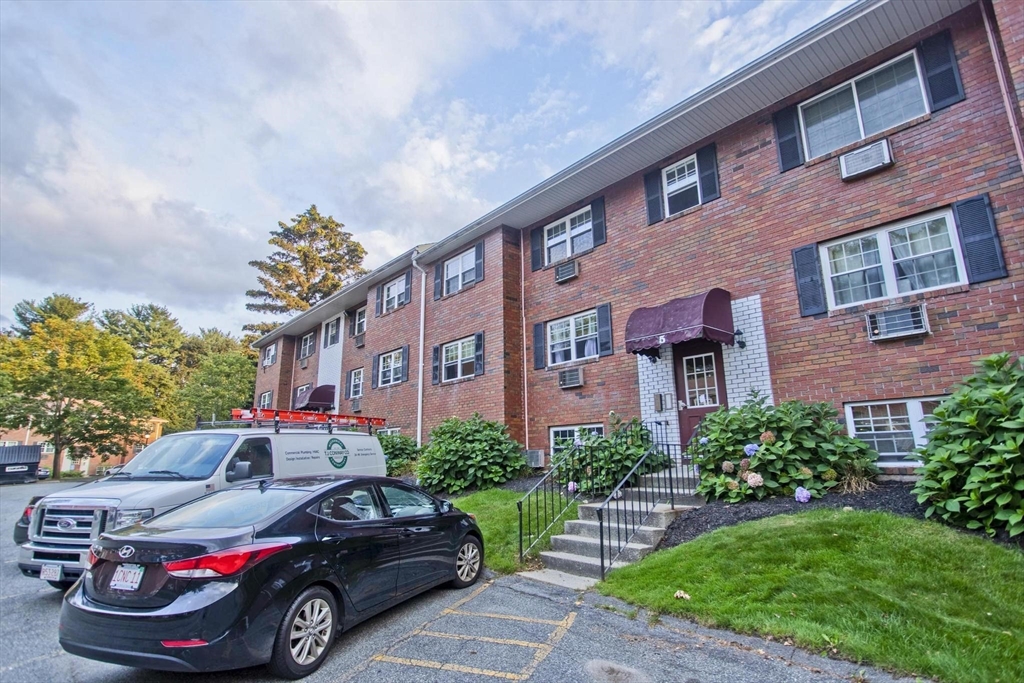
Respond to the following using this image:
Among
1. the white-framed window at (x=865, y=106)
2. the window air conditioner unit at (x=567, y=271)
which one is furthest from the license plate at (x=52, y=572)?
the white-framed window at (x=865, y=106)

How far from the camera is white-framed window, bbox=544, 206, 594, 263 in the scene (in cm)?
1237

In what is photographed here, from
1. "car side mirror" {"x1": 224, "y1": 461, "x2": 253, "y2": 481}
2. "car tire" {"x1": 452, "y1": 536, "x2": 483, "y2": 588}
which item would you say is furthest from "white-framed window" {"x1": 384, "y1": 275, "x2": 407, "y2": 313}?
"car tire" {"x1": 452, "y1": 536, "x2": 483, "y2": 588}

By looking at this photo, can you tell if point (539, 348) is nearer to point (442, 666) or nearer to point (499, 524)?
point (499, 524)

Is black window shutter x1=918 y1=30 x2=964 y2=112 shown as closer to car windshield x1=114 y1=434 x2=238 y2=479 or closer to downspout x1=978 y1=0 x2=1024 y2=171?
downspout x1=978 y1=0 x2=1024 y2=171

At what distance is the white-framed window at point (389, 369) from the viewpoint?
17.0 meters

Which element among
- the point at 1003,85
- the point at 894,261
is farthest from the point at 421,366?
the point at 1003,85

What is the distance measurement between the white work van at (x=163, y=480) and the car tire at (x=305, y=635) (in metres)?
1.41

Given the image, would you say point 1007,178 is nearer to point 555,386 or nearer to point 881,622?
point 881,622

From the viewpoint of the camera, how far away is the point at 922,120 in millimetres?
7477

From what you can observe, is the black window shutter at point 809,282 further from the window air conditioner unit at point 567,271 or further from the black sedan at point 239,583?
the black sedan at point 239,583

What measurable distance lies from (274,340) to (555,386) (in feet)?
63.3

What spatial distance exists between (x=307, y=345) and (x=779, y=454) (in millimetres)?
22100

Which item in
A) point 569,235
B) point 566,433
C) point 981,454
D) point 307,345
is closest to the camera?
point 981,454

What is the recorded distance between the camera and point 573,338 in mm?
12125
